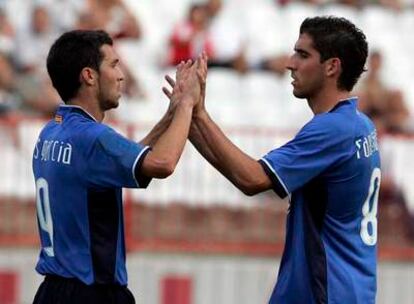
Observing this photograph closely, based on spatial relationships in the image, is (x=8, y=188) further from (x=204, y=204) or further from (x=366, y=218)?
(x=366, y=218)

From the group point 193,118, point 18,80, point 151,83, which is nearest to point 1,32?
point 18,80

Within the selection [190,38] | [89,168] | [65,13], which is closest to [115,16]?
[65,13]

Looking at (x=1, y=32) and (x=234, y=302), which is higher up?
(x=1, y=32)

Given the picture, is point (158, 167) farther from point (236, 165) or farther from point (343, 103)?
point (343, 103)

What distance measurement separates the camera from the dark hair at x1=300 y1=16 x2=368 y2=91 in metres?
6.68

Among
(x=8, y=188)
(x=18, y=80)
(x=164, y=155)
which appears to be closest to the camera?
(x=164, y=155)

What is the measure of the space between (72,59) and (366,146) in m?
1.52

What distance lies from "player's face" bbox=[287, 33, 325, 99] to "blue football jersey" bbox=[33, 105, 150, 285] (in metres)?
0.84

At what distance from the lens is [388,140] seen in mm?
12078

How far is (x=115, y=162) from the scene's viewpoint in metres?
6.50

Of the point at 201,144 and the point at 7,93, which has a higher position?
the point at 7,93

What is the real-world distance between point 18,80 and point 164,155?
249 inches

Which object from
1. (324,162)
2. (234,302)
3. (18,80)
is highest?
(18,80)

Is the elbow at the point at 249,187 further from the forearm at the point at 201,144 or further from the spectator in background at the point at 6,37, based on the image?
the spectator in background at the point at 6,37
